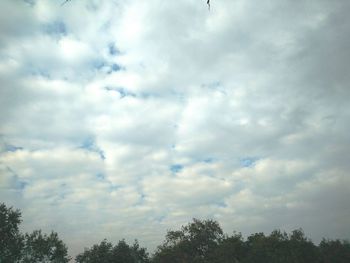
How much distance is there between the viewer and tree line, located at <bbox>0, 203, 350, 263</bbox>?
276 feet

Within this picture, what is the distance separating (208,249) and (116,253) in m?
29.0

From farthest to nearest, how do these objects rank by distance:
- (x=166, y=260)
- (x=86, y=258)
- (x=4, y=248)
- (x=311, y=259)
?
(x=86, y=258), (x=166, y=260), (x=311, y=259), (x=4, y=248)

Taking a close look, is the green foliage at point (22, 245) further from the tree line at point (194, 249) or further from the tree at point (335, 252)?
the tree at point (335, 252)

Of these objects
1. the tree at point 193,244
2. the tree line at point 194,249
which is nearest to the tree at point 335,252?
the tree line at point 194,249

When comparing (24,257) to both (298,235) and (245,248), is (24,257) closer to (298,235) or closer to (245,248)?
(245,248)

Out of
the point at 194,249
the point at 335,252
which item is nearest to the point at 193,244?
the point at 194,249

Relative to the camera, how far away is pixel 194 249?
104625 millimetres

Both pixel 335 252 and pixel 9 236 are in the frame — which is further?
pixel 335 252

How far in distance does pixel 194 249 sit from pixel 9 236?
5139cm

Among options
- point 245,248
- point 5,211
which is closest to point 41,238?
point 5,211

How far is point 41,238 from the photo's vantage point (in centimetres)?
9275

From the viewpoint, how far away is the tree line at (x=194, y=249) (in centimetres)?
8406

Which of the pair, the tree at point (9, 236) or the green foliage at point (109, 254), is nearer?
the tree at point (9, 236)

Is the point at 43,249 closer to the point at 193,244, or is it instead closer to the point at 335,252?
the point at 193,244
